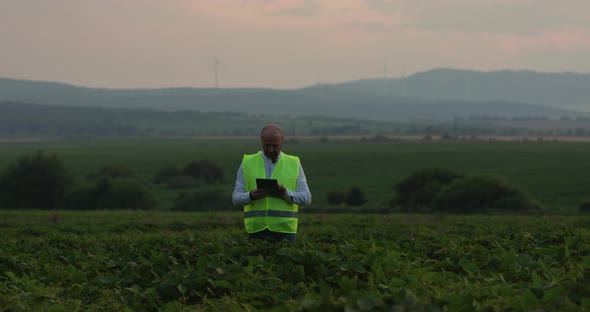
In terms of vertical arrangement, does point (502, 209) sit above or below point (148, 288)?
below

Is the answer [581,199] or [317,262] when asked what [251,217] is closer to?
[317,262]

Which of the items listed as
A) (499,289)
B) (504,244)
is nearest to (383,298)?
(499,289)

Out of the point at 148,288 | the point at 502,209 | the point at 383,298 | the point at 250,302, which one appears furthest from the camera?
the point at 502,209

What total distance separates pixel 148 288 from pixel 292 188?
2955 mm

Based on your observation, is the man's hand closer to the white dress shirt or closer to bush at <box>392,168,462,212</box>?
the white dress shirt

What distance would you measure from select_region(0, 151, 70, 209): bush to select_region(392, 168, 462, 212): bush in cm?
2366

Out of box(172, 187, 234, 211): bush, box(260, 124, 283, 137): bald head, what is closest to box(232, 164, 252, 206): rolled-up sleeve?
box(260, 124, 283, 137): bald head

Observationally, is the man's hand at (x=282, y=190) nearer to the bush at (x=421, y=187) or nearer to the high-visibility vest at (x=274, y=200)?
the high-visibility vest at (x=274, y=200)

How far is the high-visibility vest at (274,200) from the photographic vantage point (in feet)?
38.1

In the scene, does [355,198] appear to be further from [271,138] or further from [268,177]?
[271,138]

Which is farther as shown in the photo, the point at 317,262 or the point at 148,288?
the point at 317,262

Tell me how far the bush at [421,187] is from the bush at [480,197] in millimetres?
2458

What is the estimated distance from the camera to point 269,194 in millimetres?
11352

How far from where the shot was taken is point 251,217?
466 inches
